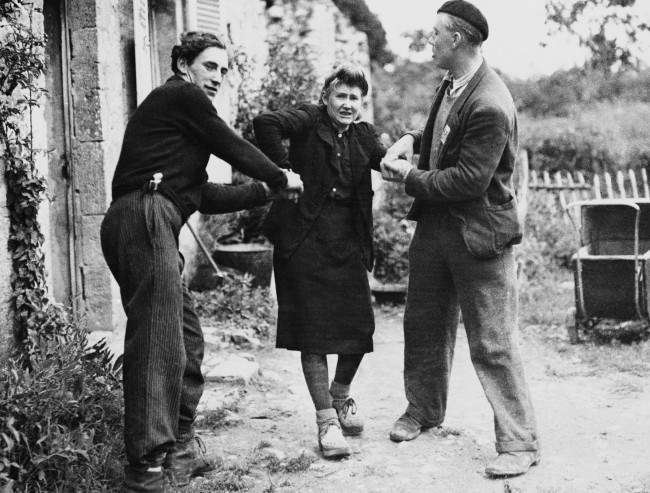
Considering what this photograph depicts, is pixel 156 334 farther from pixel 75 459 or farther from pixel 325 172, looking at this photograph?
pixel 325 172

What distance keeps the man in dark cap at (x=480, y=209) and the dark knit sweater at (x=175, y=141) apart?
0.98 m

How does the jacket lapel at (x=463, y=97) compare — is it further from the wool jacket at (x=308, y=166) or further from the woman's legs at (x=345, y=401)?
the woman's legs at (x=345, y=401)

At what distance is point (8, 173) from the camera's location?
4145mm

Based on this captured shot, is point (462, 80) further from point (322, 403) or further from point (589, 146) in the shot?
point (589, 146)

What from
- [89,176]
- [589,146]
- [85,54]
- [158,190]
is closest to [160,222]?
[158,190]

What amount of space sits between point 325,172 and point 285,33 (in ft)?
24.3

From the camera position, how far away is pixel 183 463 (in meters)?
3.61

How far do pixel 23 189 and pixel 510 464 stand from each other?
2.85 meters

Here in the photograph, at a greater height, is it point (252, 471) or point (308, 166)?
point (308, 166)

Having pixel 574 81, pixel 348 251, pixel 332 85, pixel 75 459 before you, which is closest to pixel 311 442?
pixel 348 251

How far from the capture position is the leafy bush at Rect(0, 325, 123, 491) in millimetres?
3209

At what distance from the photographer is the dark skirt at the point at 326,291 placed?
4.07 meters

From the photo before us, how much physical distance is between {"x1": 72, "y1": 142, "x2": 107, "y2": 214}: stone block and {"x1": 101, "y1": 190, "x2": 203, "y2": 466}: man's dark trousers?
2719mm

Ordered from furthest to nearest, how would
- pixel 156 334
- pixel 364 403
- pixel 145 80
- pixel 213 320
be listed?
1. pixel 213 320
2. pixel 145 80
3. pixel 364 403
4. pixel 156 334
